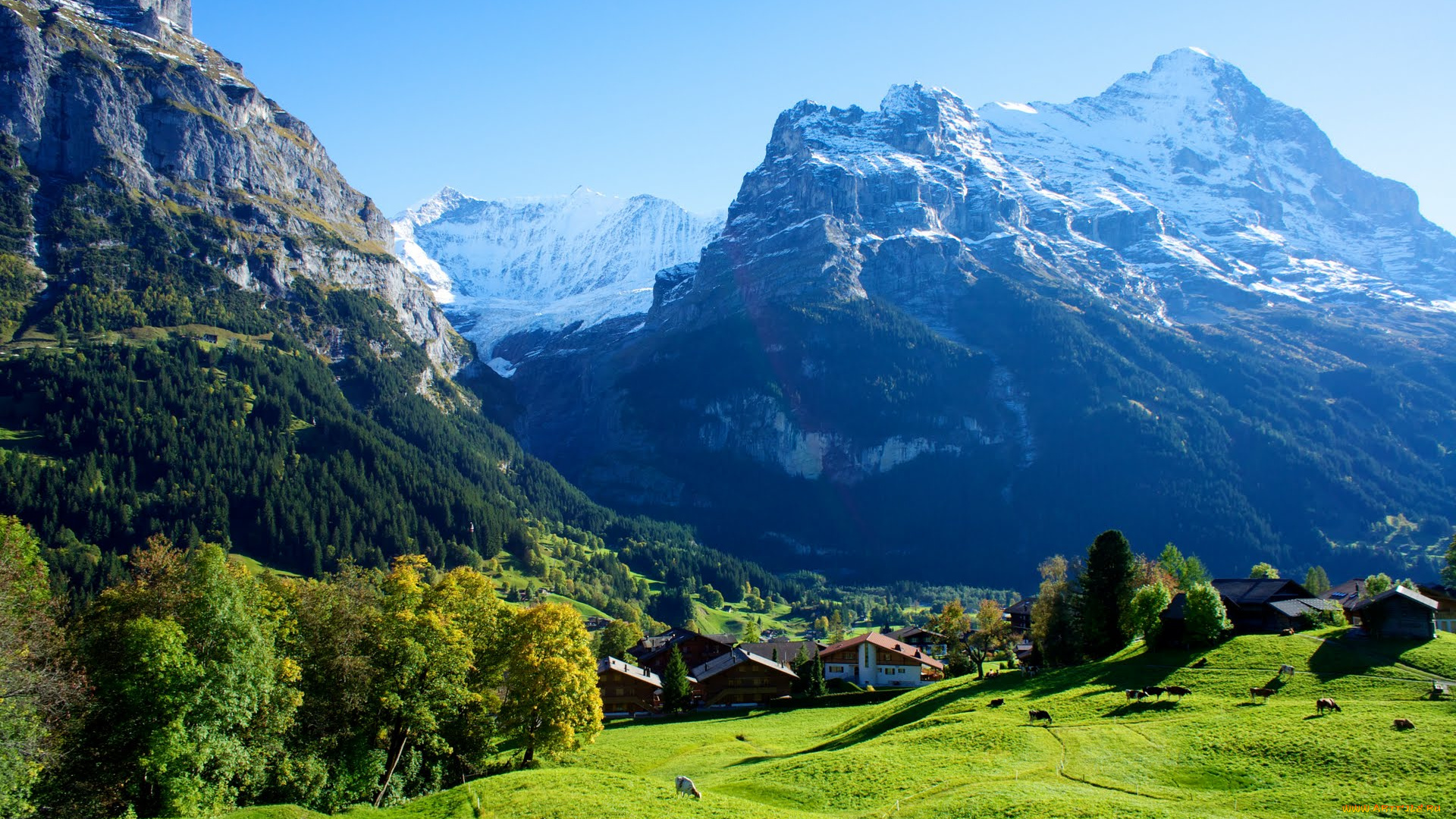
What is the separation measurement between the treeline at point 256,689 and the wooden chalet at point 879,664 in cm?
5483

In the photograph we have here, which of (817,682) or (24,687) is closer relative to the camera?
(24,687)

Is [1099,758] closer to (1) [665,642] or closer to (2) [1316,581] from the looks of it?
(1) [665,642]

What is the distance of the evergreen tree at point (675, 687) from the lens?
9950 cm

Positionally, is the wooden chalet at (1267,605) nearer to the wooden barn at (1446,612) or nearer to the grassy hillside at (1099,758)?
the grassy hillside at (1099,758)

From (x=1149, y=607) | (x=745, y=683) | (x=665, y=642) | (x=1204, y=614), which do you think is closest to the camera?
(x=1204, y=614)

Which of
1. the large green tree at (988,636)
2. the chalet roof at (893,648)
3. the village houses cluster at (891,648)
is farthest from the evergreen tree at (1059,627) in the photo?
the chalet roof at (893,648)

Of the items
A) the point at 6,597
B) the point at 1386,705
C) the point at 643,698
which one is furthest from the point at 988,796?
the point at 643,698

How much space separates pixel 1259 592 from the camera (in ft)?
285

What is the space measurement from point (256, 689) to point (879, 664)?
269 ft

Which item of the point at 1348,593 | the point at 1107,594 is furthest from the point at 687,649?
the point at 1348,593

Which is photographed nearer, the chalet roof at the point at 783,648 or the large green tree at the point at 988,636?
the large green tree at the point at 988,636

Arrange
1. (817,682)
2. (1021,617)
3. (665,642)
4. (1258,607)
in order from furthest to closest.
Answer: (665,642) → (1021,617) → (817,682) → (1258,607)

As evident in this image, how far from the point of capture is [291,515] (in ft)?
655

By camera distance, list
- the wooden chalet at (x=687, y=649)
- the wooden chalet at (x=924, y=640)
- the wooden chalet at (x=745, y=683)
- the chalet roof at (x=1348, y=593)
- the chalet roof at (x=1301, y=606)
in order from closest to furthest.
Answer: the chalet roof at (x=1301, y=606), the wooden chalet at (x=745, y=683), the chalet roof at (x=1348, y=593), the wooden chalet at (x=924, y=640), the wooden chalet at (x=687, y=649)
